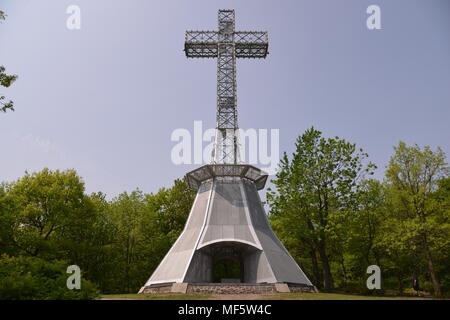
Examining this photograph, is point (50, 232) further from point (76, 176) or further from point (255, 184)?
point (255, 184)

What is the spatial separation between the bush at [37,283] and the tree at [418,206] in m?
25.0

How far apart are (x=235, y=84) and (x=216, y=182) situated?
1064cm

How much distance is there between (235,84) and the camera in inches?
1350

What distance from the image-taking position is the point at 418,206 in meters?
28.3

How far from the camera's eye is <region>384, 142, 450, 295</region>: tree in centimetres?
2641

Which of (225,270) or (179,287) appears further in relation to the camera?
(225,270)

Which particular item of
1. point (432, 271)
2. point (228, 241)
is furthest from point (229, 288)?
point (432, 271)

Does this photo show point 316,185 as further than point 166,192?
No

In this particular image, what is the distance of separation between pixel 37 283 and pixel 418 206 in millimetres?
28882

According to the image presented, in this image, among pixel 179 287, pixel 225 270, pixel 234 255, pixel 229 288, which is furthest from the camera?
pixel 225 270

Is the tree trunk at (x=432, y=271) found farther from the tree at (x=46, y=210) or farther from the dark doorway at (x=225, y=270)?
the tree at (x=46, y=210)

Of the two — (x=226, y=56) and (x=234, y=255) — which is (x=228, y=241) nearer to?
(x=234, y=255)

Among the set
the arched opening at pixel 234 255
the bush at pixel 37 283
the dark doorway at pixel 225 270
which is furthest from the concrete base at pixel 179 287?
the dark doorway at pixel 225 270
